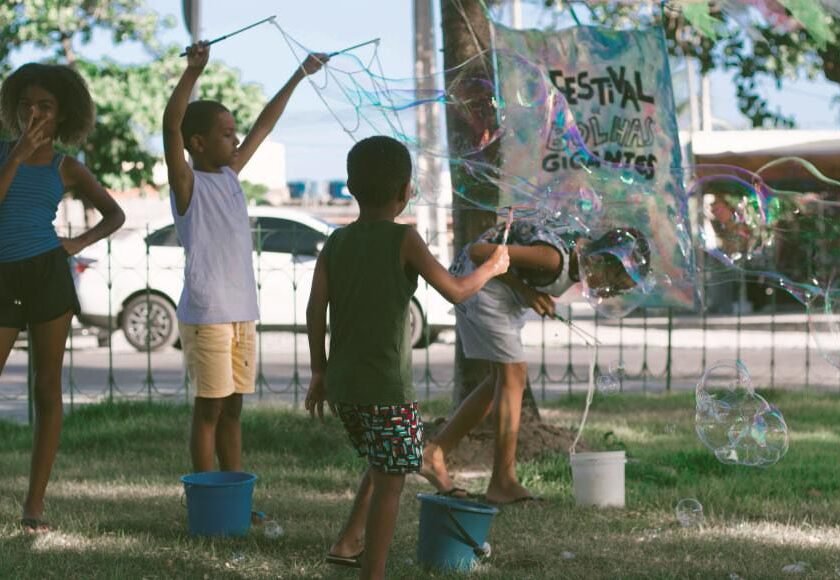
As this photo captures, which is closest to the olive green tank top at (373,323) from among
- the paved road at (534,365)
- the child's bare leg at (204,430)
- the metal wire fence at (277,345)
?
the child's bare leg at (204,430)

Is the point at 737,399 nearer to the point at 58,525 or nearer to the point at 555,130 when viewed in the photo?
the point at 555,130

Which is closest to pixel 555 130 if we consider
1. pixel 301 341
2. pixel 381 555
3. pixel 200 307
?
pixel 200 307

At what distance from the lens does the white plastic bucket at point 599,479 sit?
210 inches

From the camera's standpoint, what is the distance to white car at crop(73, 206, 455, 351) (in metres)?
13.5

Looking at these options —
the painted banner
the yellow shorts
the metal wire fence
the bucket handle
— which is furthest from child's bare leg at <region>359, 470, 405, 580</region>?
the metal wire fence

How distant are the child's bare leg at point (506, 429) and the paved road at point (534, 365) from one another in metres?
3.25

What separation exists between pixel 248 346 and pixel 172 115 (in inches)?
34.2

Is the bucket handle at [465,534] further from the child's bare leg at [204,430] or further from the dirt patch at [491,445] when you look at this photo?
the dirt patch at [491,445]

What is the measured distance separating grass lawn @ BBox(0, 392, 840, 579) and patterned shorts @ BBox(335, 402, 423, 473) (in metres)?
0.50

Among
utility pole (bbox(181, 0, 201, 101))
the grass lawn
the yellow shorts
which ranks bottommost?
the grass lawn

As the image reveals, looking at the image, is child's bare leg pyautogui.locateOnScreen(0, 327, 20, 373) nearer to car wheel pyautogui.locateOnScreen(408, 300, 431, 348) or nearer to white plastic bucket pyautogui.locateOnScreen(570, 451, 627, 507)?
white plastic bucket pyautogui.locateOnScreen(570, 451, 627, 507)

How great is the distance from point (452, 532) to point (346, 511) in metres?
1.15

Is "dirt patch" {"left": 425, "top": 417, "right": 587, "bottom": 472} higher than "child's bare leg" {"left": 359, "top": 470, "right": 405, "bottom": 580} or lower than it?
lower

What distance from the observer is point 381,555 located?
3863mm
